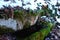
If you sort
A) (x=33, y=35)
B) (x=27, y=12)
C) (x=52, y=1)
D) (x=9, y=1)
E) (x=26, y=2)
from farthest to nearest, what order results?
(x=52, y=1), (x=26, y=2), (x=9, y=1), (x=27, y=12), (x=33, y=35)

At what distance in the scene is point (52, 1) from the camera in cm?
969

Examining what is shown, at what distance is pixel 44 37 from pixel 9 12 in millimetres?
1269

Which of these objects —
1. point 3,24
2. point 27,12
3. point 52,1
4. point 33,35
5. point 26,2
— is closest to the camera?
point 33,35

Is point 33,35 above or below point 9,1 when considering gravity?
below

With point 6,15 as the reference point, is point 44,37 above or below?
below

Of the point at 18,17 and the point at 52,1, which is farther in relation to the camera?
the point at 52,1

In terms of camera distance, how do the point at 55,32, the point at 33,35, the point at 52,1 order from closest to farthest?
the point at 33,35, the point at 55,32, the point at 52,1

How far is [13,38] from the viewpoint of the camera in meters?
5.49

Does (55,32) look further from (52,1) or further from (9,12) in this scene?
(52,1)

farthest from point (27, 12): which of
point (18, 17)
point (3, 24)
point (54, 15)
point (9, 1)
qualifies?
point (54, 15)

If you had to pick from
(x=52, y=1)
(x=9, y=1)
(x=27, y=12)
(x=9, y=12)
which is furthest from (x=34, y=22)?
(x=52, y=1)

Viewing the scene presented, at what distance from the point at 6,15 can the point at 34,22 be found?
3.63 ft

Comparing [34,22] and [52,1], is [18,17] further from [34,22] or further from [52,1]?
[52,1]

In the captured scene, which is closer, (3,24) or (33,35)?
(33,35)
